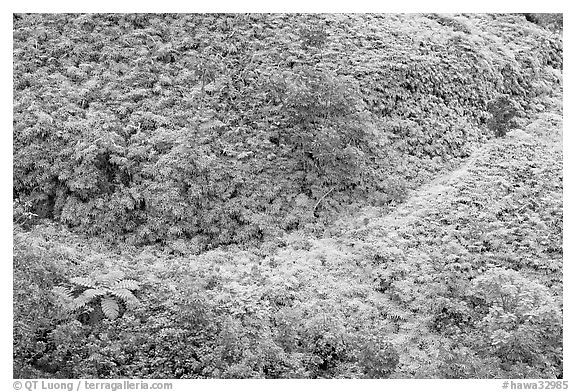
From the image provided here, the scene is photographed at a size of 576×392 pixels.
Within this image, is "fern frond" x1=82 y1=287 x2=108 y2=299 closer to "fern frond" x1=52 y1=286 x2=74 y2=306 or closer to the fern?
the fern

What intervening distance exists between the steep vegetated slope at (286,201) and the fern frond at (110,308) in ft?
0.08

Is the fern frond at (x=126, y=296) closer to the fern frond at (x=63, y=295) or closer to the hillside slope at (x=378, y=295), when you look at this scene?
the hillside slope at (x=378, y=295)

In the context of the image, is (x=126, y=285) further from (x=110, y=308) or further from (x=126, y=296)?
(x=110, y=308)

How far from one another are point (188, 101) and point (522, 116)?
7.16 m

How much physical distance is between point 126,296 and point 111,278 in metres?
0.44

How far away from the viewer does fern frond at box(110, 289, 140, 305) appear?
25.4 ft

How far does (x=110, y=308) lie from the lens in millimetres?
7574

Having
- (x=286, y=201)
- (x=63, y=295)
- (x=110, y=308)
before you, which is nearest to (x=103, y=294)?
(x=110, y=308)

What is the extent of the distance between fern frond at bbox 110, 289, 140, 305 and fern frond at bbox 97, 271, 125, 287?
0.65ft

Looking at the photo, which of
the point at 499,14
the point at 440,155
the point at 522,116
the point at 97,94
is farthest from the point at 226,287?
the point at 499,14

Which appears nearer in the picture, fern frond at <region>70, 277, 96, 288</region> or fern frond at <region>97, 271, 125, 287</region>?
fern frond at <region>70, 277, 96, 288</region>

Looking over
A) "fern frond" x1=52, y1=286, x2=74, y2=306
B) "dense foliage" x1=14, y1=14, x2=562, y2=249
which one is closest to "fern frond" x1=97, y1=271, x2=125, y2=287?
"fern frond" x1=52, y1=286, x2=74, y2=306

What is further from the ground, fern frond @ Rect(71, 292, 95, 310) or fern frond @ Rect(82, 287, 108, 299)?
fern frond @ Rect(82, 287, 108, 299)

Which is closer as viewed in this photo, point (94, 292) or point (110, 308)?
point (110, 308)
